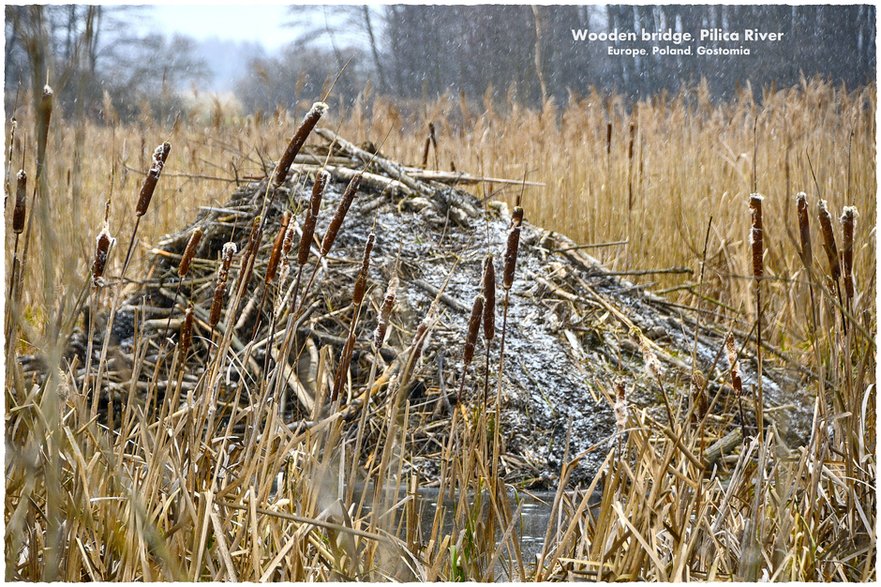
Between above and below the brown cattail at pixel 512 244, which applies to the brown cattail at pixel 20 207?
above

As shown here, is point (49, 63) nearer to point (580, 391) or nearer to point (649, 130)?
point (580, 391)

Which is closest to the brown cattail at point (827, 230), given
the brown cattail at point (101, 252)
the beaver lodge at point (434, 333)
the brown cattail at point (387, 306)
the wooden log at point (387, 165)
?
the brown cattail at point (387, 306)

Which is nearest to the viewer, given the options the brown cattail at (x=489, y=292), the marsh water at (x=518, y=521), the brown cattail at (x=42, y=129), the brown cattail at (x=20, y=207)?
the brown cattail at (x=42, y=129)

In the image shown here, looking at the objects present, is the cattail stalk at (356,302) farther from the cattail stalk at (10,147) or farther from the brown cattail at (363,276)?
the cattail stalk at (10,147)

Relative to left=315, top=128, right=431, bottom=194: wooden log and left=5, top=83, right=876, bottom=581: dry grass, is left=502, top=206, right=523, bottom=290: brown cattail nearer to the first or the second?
left=5, top=83, right=876, bottom=581: dry grass

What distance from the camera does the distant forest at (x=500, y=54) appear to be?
63.1 inches

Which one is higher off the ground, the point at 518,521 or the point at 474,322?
the point at 474,322

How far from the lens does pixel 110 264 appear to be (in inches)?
112

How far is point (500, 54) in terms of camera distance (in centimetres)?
236

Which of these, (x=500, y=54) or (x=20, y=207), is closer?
(x=20, y=207)

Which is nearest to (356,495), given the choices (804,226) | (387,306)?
(387,306)

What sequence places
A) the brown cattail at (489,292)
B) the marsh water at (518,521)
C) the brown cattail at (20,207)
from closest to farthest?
1. the brown cattail at (489,292)
2. the brown cattail at (20,207)
3. the marsh water at (518,521)

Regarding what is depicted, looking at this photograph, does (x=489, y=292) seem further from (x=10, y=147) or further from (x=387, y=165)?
(x=387, y=165)

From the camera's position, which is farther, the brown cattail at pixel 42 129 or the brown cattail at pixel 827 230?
the brown cattail at pixel 827 230
